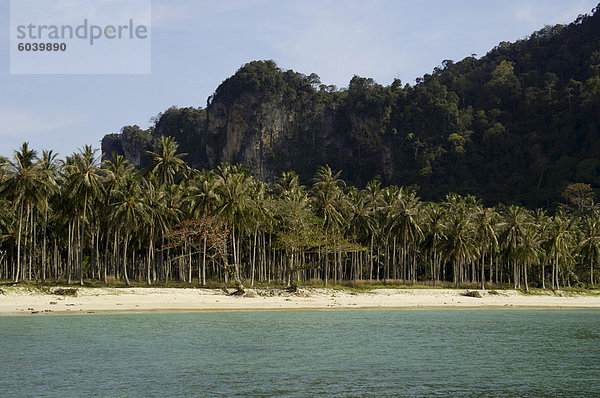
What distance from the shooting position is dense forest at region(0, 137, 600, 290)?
224 ft

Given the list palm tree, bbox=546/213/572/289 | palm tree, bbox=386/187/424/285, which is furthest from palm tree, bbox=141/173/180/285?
palm tree, bbox=546/213/572/289

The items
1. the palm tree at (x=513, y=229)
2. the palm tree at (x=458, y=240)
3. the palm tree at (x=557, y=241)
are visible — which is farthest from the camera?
the palm tree at (x=557, y=241)

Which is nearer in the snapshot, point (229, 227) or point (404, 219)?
point (229, 227)

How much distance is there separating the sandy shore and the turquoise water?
4.83m

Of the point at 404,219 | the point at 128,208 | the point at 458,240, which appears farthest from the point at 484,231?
the point at 128,208

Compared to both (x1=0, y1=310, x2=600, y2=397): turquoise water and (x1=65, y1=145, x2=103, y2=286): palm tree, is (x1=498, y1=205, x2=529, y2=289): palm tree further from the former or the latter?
(x1=65, y1=145, x2=103, y2=286): palm tree

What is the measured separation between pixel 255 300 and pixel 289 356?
27.9 metres

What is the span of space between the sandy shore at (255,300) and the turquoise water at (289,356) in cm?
483

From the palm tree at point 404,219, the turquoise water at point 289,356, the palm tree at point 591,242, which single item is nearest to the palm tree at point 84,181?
the turquoise water at point 289,356

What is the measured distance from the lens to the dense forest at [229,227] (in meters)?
68.1

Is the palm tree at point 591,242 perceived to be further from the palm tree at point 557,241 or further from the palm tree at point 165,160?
the palm tree at point 165,160

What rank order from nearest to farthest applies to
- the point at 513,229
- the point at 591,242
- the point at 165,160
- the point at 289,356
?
the point at 289,356 < the point at 165,160 < the point at 513,229 < the point at 591,242

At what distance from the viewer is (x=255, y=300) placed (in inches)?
2281

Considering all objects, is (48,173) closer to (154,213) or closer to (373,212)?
(154,213)
